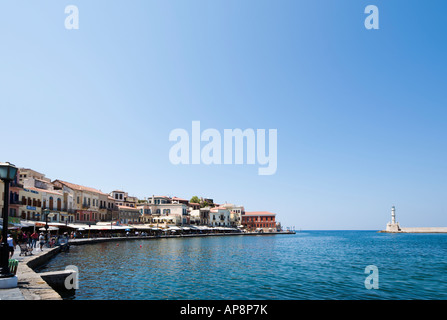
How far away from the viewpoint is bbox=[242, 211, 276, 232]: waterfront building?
142 meters

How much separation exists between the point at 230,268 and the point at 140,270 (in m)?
7.45

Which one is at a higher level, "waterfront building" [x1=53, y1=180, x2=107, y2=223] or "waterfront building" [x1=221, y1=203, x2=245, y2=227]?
"waterfront building" [x1=53, y1=180, x2=107, y2=223]

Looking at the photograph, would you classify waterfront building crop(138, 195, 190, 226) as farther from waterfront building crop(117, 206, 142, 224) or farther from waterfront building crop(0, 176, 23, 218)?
waterfront building crop(0, 176, 23, 218)

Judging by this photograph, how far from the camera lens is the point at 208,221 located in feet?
373

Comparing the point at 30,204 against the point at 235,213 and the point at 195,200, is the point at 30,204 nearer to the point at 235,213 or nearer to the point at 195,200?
the point at 195,200

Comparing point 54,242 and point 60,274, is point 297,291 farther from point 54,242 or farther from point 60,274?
point 54,242

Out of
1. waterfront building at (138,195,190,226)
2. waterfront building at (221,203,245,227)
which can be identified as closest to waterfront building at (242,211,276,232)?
waterfront building at (221,203,245,227)

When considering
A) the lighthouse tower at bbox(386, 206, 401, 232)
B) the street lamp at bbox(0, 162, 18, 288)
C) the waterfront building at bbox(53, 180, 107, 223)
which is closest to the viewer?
the street lamp at bbox(0, 162, 18, 288)

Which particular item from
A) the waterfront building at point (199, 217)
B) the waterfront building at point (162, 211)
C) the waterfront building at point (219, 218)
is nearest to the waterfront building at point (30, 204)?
the waterfront building at point (162, 211)

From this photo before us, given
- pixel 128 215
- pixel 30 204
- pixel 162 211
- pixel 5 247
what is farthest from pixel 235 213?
pixel 5 247

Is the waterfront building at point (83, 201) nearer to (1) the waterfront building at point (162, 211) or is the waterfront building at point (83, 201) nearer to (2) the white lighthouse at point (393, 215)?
(1) the waterfront building at point (162, 211)

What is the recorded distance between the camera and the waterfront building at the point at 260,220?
142 metres

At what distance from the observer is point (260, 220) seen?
470 feet
